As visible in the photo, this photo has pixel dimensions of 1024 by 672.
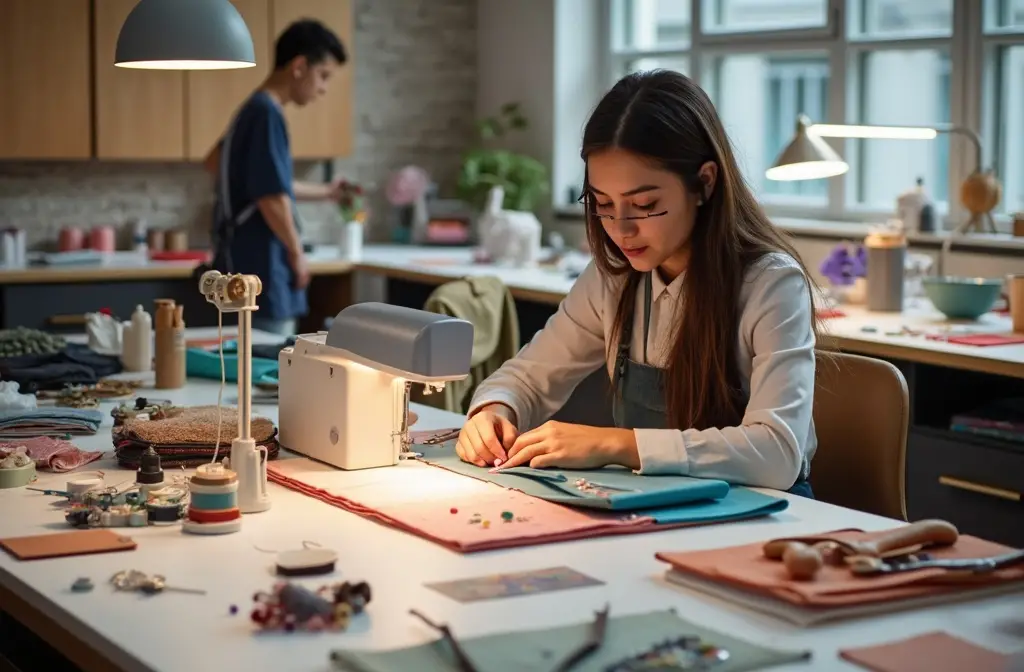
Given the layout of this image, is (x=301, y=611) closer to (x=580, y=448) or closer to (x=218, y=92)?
(x=580, y=448)

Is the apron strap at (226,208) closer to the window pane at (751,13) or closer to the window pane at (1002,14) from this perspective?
the window pane at (751,13)

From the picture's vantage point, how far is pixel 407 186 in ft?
20.2

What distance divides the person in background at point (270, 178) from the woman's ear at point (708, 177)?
2.44 meters

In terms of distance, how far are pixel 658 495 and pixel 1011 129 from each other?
3178 millimetres

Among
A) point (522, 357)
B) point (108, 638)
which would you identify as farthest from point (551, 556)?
point (522, 357)

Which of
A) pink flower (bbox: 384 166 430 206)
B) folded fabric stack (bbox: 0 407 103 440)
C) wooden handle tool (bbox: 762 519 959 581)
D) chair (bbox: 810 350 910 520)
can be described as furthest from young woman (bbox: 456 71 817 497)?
pink flower (bbox: 384 166 430 206)

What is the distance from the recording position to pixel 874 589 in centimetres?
153

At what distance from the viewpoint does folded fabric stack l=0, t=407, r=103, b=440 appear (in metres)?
2.44

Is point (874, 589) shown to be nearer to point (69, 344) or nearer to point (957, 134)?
point (69, 344)

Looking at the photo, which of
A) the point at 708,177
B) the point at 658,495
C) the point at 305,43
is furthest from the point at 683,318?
the point at 305,43

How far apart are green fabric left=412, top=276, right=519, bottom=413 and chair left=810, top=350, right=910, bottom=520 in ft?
3.74

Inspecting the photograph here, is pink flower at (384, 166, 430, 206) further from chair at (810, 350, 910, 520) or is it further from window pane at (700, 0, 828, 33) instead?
chair at (810, 350, 910, 520)

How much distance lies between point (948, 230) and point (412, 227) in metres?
2.46

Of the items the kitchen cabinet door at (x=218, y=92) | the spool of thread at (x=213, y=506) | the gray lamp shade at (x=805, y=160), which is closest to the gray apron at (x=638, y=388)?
the spool of thread at (x=213, y=506)
